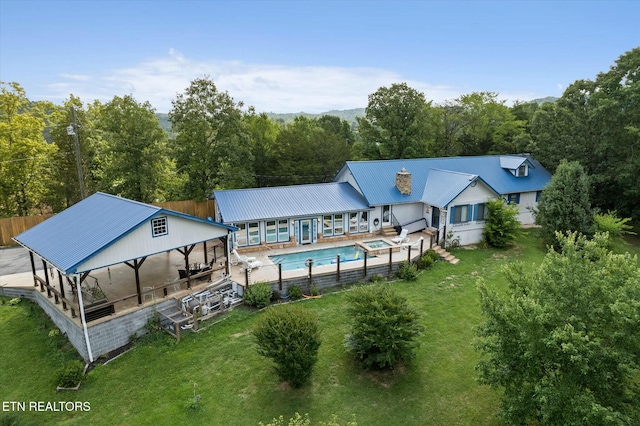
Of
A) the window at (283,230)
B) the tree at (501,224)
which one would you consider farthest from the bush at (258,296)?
the tree at (501,224)

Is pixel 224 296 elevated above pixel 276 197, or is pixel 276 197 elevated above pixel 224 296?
pixel 276 197

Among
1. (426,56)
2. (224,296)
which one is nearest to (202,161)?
(224,296)

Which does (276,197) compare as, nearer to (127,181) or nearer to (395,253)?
(395,253)

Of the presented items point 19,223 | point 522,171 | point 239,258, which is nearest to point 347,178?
point 239,258

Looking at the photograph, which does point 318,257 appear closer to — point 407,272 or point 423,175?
point 407,272

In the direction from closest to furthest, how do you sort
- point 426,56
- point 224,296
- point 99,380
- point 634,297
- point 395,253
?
point 634,297 → point 99,380 → point 224,296 → point 395,253 → point 426,56

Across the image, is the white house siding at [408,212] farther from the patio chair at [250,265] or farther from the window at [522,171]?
the patio chair at [250,265]

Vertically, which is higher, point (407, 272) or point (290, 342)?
point (290, 342)
